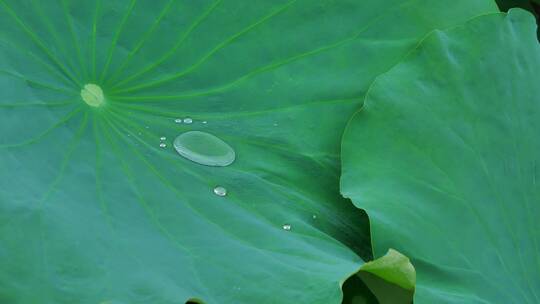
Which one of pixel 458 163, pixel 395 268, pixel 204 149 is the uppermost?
pixel 204 149

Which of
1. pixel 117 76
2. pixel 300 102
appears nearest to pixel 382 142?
pixel 300 102

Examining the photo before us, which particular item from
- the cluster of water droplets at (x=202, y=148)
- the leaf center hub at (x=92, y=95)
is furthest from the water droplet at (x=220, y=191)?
the leaf center hub at (x=92, y=95)

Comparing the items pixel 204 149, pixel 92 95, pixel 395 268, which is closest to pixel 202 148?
pixel 204 149

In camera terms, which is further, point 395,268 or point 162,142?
point 162,142

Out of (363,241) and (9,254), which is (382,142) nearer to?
(363,241)

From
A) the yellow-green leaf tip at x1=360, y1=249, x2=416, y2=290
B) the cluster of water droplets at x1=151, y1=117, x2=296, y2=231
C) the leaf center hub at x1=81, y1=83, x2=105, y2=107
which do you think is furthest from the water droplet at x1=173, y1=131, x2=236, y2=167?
the yellow-green leaf tip at x1=360, y1=249, x2=416, y2=290

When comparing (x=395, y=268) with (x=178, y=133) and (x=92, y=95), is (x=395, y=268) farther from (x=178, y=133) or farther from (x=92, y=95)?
(x=92, y=95)

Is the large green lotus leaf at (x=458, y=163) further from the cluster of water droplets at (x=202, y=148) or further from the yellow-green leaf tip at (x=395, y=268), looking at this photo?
the cluster of water droplets at (x=202, y=148)
